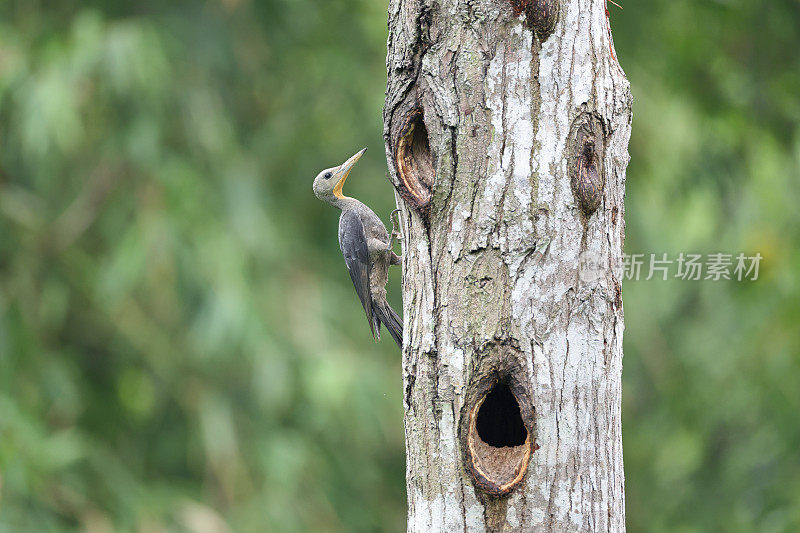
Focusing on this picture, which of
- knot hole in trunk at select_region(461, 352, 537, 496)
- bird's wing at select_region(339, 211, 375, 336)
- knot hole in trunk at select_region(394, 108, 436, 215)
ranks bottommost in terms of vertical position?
knot hole in trunk at select_region(461, 352, 537, 496)

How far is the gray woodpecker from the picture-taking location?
3.74 meters

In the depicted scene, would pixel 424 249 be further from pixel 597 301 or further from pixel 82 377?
pixel 82 377

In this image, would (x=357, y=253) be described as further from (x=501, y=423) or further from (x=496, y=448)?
(x=496, y=448)

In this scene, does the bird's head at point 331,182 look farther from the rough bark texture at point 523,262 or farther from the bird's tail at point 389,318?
the rough bark texture at point 523,262

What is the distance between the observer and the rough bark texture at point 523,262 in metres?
2.14

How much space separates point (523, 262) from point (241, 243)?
4315mm

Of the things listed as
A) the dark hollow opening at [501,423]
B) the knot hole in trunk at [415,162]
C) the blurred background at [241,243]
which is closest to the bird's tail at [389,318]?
the dark hollow opening at [501,423]

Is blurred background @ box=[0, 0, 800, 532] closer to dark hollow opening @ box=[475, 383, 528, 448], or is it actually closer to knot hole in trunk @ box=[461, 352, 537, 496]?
dark hollow opening @ box=[475, 383, 528, 448]

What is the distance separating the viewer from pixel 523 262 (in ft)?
7.07

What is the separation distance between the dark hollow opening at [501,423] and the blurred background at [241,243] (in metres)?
3.67

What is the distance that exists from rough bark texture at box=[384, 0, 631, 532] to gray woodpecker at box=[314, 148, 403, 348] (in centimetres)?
147

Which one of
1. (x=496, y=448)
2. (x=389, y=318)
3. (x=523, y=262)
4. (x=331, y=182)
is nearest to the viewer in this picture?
(x=523, y=262)

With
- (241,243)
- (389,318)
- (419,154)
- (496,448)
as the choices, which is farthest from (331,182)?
(241,243)

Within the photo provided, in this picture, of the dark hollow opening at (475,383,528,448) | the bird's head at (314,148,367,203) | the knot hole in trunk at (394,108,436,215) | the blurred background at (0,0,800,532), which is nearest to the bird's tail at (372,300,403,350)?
the bird's head at (314,148,367,203)
